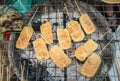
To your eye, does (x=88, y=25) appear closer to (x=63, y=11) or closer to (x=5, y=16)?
(x=63, y=11)

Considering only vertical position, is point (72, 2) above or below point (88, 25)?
above

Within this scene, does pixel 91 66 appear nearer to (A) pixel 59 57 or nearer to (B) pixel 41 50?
(A) pixel 59 57

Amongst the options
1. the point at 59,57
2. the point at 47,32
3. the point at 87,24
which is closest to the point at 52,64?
the point at 59,57

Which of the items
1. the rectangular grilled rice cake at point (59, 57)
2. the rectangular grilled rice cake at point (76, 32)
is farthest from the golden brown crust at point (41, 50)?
the rectangular grilled rice cake at point (76, 32)

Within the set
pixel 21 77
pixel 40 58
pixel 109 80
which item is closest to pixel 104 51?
pixel 109 80

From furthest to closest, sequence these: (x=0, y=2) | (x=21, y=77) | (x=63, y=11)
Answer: (x=0, y=2) < (x=63, y=11) < (x=21, y=77)

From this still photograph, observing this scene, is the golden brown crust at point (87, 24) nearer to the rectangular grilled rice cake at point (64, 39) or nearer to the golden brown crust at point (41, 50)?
the rectangular grilled rice cake at point (64, 39)

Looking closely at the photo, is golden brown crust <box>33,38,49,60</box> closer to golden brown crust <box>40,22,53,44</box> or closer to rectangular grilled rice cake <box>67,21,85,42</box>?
golden brown crust <box>40,22,53,44</box>
